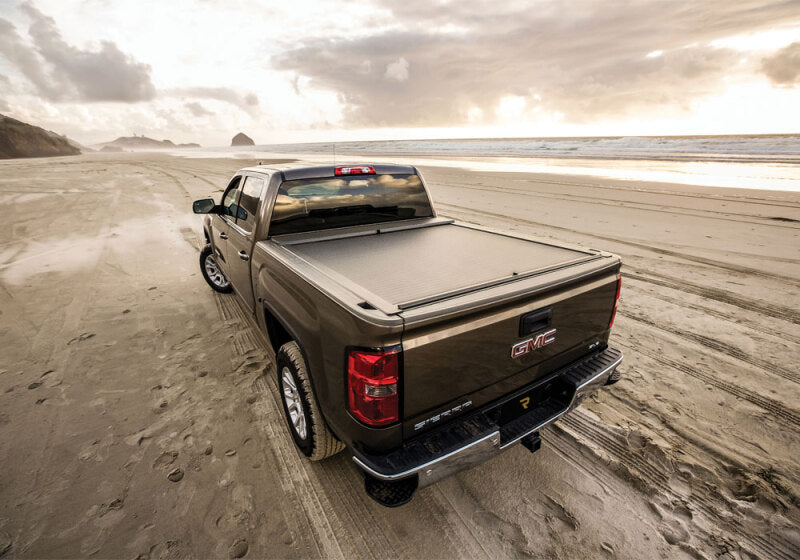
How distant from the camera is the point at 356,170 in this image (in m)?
3.56

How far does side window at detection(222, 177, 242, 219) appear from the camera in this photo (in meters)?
4.13

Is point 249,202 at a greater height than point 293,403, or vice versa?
point 249,202

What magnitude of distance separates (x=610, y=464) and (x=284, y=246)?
2.91 metres

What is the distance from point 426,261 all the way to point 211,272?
417 cm

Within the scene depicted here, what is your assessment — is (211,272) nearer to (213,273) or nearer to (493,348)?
(213,273)

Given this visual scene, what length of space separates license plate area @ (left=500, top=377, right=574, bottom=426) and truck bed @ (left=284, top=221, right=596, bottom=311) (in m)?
0.74

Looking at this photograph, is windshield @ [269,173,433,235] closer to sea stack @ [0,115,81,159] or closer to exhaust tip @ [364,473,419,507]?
exhaust tip @ [364,473,419,507]

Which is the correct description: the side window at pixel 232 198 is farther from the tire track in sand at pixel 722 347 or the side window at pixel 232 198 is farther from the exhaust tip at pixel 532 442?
the tire track in sand at pixel 722 347

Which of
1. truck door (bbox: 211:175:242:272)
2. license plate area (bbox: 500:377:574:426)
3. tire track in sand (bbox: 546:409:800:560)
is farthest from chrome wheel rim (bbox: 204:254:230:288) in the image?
tire track in sand (bbox: 546:409:800:560)

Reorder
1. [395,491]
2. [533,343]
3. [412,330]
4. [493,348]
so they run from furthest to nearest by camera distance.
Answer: [533,343] → [493,348] → [395,491] → [412,330]

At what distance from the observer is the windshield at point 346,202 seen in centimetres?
323

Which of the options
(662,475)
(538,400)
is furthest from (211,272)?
(662,475)

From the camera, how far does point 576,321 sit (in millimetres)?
2432

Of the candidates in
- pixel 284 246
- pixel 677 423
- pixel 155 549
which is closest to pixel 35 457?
pixel 155 549
